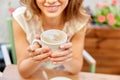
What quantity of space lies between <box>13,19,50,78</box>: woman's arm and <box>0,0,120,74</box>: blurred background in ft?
3.30

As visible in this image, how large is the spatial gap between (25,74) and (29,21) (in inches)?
12.0

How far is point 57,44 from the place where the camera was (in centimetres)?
83

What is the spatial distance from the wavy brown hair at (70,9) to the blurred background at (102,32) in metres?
0.86

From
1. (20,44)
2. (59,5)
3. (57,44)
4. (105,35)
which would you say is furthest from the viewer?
(105,35)

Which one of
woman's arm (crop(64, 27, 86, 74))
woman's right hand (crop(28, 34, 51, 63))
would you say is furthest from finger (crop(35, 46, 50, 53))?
woman's arm (crop(64, 27, 86, 74))

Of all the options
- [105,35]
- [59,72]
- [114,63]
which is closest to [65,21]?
[59,72]

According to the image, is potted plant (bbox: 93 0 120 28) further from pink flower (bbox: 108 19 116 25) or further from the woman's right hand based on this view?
the woman's right hand

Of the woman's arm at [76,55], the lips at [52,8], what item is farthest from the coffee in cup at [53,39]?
the woman's arm at [76,55]

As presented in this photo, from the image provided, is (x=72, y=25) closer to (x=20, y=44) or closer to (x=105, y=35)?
(x=20, y=44)

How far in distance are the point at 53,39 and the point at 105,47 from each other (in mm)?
1447

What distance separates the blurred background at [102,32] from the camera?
220 centimetres

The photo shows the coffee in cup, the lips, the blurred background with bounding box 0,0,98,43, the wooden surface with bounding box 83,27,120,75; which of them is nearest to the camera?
the coffee in cup

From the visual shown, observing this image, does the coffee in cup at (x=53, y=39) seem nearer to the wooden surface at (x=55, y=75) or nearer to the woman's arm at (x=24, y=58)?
the woman's arm at (x=24, y=58)

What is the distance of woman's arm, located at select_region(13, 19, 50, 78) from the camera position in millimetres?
1023
